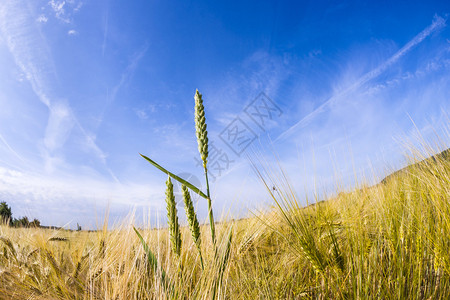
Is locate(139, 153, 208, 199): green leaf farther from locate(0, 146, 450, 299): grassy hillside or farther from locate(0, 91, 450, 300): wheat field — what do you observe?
locate(0, 146, 450, 299): grassy hillside

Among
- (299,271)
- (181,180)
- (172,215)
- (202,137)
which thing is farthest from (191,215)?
(299,271)

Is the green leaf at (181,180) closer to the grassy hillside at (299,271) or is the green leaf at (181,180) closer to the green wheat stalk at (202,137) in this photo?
the green wheat stalk at (202,137)

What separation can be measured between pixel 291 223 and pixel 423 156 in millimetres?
1392

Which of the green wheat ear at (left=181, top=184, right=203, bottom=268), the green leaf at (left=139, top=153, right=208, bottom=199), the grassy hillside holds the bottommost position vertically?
the grassy hillside

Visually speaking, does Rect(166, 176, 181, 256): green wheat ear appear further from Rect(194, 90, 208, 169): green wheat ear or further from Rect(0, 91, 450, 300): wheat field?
Rect(194, 90, 208, 169): green wheat ear

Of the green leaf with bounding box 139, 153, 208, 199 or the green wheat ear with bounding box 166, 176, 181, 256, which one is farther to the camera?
the green wheat ear with bounding box 166, 176, 181, 256

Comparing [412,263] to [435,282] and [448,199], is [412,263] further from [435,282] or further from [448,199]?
[448,199]

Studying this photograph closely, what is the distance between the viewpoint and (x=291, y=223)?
1.36 meters

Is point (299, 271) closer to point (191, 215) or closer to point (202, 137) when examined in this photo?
point (191, 215)

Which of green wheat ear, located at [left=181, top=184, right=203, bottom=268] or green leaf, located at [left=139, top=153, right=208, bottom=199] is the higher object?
green leaf, located at [left=139, top=153, right=208, bottom=199]

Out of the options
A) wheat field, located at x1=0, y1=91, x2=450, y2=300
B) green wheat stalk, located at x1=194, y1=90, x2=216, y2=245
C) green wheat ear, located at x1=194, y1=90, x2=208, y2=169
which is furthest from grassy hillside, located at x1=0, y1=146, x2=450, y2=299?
green wheat ear, located at x1=194, y1=90, x2=208, y2=169

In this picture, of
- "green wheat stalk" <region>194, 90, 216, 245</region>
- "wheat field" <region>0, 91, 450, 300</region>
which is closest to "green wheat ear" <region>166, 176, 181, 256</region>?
"wheat field" <region>0, 91, 450, 300</region>

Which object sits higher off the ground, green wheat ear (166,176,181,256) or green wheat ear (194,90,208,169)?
green wheat ear (194,90,208,169)

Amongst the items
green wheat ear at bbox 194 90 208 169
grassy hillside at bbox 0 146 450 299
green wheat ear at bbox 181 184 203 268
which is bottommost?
grassy hillside at bbox 0 146 450 299
